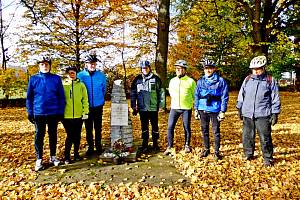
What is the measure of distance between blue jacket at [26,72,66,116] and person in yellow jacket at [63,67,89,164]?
0.30 metres

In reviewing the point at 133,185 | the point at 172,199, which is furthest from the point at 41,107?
the point at 172,199

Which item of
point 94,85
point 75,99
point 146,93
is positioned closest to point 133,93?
point 146,93

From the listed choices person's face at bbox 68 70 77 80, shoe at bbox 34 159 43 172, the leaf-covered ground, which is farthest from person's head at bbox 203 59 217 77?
shoe at bbox 34 159 43 172

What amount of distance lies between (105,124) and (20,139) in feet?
10.1

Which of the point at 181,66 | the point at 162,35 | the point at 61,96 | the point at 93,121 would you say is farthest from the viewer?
the point at 162,35

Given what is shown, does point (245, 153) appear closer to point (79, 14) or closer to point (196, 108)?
point (196, 108)

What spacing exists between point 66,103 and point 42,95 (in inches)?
20.1

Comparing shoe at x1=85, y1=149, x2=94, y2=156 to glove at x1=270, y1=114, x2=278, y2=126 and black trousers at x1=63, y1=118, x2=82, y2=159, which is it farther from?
glove at x1=270, y1=114, x2=278, y2=126

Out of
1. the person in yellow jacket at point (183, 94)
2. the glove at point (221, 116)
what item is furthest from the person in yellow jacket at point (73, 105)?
the glove at point (221, 116)

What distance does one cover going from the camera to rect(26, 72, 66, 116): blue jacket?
5754 millimetres

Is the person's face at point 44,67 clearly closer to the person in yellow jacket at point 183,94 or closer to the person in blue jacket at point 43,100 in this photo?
the person in blue jacket at point 43,100

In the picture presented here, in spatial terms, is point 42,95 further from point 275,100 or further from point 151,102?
point 275,100

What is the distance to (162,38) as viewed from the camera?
38.5 feet

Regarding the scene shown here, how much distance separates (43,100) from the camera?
18.9 feet
